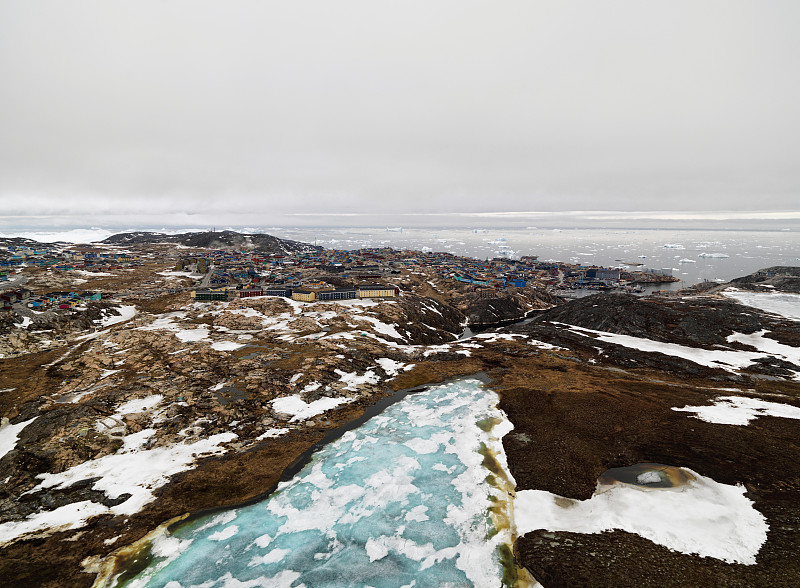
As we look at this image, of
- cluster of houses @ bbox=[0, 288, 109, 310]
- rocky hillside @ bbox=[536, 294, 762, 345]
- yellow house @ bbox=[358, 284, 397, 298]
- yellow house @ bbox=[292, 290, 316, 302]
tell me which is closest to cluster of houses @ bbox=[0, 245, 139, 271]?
cluster of houses @ bbox=[0, 288, 109, 310]

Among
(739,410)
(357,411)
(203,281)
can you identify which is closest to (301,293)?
(203,281)

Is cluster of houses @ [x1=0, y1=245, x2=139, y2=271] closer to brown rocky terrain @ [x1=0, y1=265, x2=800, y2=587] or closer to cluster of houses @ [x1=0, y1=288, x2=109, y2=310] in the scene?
cluster of houses @ [x1=0, y1=288, x2=109, y2=310]

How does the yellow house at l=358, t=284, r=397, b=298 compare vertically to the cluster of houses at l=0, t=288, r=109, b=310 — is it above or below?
below

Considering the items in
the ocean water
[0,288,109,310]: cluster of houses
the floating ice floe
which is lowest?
the ocean water

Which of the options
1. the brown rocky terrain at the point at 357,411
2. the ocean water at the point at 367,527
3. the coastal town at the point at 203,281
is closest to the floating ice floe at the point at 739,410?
the brown rocky terrain at the point at 357,411

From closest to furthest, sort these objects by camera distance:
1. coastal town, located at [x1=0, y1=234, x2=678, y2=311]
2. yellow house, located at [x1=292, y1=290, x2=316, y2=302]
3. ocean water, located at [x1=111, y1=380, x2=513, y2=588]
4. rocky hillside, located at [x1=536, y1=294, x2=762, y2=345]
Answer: ocean water, located at [x1=111, y1=380, x2=513, y2=588]
rocky hillside, located at [x1=536, y1=294, x2=762, y2=345]
coastal town, located at [x1=0, y1=234, x2=678, y2=311]
yellow house, located at [x1=292, y1=290, x2=316, y2=302]

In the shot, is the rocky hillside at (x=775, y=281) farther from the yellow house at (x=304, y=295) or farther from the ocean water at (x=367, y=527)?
the yellow house at (x=304, y=295)

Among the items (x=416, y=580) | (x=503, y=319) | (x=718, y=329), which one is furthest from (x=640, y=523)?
(x=503, y=319)
